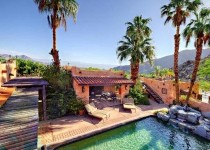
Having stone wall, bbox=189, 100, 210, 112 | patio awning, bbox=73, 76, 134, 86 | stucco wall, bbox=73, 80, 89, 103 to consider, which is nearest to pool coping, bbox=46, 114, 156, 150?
stucco wall, bbox=73, 80, 89, 103

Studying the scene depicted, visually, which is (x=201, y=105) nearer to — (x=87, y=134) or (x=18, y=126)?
(x=87, y=134)

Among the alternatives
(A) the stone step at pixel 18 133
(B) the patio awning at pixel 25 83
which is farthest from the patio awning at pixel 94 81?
(A) the stone step at pixel 18 133

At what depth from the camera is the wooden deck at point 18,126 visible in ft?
22.1

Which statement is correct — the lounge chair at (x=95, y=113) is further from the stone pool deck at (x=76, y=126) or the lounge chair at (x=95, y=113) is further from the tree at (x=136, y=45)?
the tree at (x=136, y=45)

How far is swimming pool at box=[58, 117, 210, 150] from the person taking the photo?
41.3ft

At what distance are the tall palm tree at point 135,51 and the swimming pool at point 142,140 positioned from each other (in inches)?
439

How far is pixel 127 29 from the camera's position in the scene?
26.8 metres

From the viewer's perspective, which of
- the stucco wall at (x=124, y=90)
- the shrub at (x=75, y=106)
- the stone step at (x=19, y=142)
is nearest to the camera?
the stone step at (x=19, y=142)

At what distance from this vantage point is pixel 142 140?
1379cm

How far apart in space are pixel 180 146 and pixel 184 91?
15.7 meters

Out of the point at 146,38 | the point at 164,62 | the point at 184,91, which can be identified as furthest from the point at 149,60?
the point at 164,62

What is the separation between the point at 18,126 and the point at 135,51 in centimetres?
2020

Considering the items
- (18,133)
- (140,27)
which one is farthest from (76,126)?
(140,27)

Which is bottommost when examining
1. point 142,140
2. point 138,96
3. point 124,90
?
point 142,140
